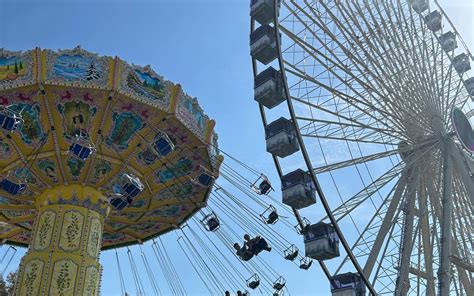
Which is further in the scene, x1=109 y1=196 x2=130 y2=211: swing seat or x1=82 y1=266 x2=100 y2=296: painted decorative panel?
x1=109 y1=196 x2=130 y2=211: swing seat

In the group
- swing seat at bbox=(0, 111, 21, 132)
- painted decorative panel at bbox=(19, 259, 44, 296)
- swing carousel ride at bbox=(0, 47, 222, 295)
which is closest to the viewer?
swing seat at bbox=(0, 111, 21, 132)

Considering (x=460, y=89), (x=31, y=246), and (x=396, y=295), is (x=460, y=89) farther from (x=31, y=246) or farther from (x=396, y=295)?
(x=31, y=246)

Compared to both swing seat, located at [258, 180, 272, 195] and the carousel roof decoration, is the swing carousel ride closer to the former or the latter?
the carousel roof decoration

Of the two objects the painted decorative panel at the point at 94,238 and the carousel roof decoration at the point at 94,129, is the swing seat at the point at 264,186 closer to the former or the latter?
the carousel roof decoration at the point at 94,129

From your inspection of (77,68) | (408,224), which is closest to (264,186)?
(408,224)

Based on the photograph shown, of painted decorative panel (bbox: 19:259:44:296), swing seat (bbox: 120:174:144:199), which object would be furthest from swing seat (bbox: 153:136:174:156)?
painted decorative panel (bbox: 19:259:44:296)

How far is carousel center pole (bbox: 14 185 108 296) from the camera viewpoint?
1234cm

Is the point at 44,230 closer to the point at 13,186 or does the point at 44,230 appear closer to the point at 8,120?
the point at 13,186

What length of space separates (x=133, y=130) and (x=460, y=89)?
11.0m

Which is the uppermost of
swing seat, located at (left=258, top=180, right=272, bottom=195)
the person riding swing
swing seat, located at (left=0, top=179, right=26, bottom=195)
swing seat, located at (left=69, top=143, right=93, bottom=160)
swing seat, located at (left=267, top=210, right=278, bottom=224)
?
swing seat, located at (left=0, top=179, right=26, bottom=195)

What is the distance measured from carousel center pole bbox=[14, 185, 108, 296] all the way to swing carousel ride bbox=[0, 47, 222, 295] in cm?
2

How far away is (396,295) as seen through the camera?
1319 cm

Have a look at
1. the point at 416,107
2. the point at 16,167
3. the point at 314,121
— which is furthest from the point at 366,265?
the point at 16,167

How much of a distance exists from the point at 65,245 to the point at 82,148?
101 inches
